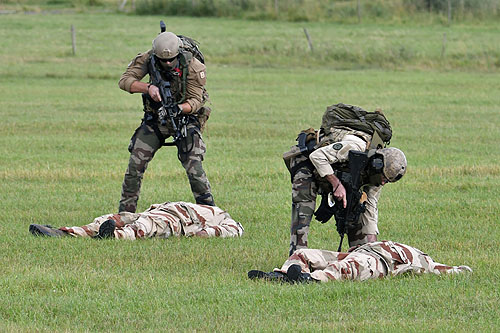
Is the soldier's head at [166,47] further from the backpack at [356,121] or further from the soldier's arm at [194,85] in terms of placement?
the backpack at [356,121]

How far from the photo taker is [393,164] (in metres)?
7.90

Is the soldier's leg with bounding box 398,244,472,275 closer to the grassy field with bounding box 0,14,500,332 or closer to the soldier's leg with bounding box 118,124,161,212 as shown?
the grassy field with bounding box 0,14,500,332

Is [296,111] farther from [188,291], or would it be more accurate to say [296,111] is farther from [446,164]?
[188,291]

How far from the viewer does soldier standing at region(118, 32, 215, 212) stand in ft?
34.9

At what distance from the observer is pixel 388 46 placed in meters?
38.6

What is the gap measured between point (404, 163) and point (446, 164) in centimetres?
803

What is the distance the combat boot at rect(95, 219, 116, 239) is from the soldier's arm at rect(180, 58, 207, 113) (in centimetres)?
181

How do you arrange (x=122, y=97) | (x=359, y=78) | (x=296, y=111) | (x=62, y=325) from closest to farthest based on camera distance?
(x=62, y=325)
(x=296, y=111)
(x=122, y=97)
(x=359, y=78)

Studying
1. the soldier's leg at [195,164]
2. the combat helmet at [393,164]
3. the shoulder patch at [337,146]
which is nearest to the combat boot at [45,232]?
the soldier's leg at [195,164]

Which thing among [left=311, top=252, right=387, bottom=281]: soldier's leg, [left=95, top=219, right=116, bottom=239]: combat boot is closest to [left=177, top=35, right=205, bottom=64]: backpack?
[left=95, top=219, right=116, bottom=239]: combat boot

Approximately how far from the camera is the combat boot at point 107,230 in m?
9.65

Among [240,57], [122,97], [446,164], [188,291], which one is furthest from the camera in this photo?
[240,57]

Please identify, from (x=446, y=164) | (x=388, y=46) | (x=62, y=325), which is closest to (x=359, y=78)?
(x=388, y=46)

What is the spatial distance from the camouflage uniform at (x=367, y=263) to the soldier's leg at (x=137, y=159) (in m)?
3.48
